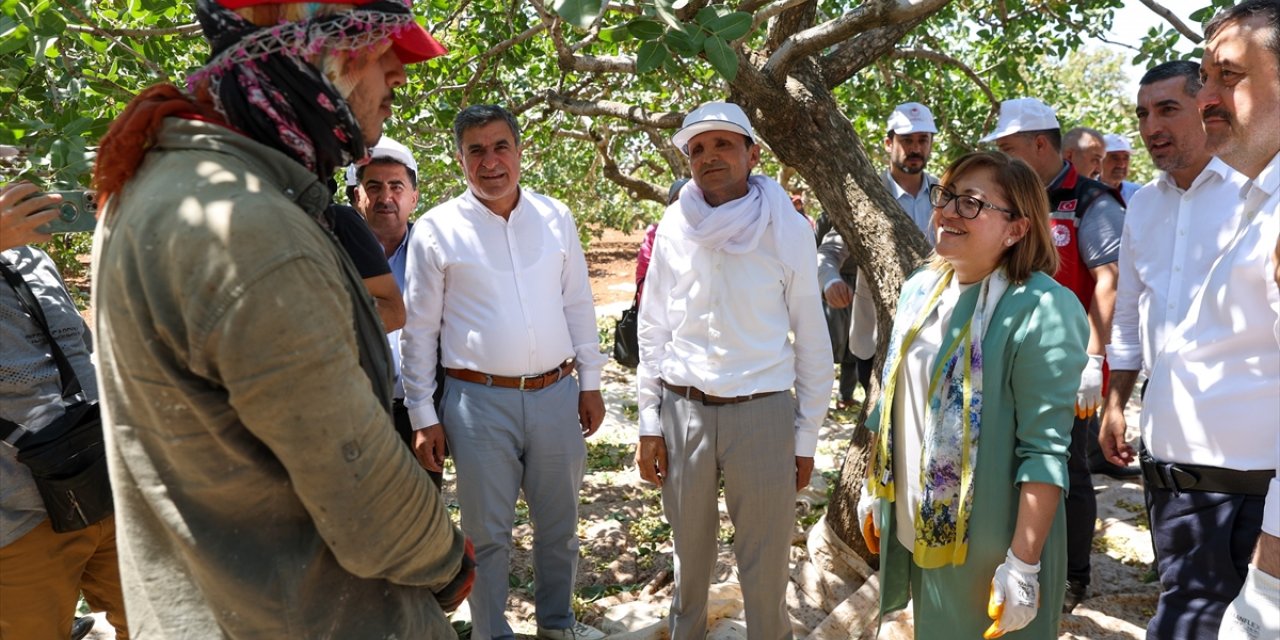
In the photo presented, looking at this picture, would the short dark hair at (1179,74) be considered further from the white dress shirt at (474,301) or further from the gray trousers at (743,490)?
the white dress shirt at (474,301)

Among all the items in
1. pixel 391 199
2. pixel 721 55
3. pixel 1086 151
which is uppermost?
pixel 721 55

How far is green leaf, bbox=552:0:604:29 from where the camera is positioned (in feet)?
6.49

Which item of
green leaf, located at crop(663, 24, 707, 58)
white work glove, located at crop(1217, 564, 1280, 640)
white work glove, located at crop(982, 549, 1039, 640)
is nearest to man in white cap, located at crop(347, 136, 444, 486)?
green leaf, located at crop(663, 24, 707, 58)

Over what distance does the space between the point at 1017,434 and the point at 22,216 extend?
2.58m

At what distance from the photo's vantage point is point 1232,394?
220cm

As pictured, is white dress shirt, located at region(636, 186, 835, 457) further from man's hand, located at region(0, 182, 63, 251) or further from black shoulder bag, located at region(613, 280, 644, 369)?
man's hand, located at region(0, 182, 63, 251)

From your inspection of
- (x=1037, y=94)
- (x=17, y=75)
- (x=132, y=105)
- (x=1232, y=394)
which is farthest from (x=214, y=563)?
(x=1037, y=94)

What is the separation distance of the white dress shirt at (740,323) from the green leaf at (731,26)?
1.13 metres

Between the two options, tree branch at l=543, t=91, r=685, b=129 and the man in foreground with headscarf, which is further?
tree branch at l=543, t=91, r=685, b=129

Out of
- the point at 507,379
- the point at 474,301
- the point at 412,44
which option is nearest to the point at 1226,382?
the point at 412,44

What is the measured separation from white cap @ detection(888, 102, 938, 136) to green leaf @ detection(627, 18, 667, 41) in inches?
130

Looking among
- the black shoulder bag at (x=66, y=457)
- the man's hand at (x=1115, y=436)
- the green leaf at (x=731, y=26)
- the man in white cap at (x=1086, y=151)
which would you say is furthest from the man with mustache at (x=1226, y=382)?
the man in white cap at (x=1086, y=151)

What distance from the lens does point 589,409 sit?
377 cm

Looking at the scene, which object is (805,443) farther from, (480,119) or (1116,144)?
(1116,144)
